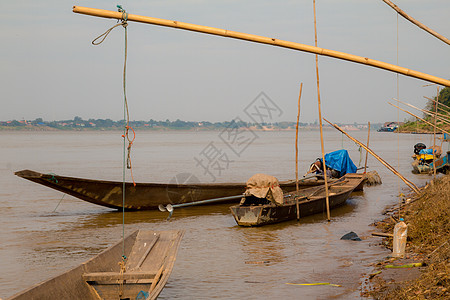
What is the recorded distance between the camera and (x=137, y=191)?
46.2ft

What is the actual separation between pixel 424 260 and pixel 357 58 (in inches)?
135

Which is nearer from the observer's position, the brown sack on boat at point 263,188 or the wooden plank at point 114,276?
the wooden plank at point 114,276

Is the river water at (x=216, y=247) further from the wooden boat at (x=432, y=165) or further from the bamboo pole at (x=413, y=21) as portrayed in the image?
the wooden boat at (x=432, y=165)

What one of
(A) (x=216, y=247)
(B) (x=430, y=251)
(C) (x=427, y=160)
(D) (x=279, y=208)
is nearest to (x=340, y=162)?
(C) (x=427, y=160)

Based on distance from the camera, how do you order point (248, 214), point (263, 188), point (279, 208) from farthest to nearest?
point (279, 208)
point (248, 214)
point (263, 188)

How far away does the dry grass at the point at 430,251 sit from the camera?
17.3ft

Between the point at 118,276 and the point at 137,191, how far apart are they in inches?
326

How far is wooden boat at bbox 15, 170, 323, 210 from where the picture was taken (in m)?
12.9

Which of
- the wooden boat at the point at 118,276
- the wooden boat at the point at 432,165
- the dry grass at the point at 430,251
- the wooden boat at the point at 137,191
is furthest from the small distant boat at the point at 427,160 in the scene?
the wooden boat at the point at 118,276

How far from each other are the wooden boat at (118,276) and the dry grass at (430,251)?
2.74m

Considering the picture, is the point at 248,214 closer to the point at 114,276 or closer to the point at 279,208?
the point at 279,208

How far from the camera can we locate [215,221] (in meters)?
13.4

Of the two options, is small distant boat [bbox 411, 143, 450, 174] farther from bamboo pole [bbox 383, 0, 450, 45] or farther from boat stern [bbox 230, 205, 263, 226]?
bamboo pole [bbox 383, 0, 450, 45]

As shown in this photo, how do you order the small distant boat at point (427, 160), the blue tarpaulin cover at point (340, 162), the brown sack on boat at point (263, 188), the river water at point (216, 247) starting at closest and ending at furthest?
the river water at point (216, 247) → the brown sack on boat at point (263, 188) → the blue tarpaulin cover at point (340, 162) → the small distant boat at point (427, 160)
